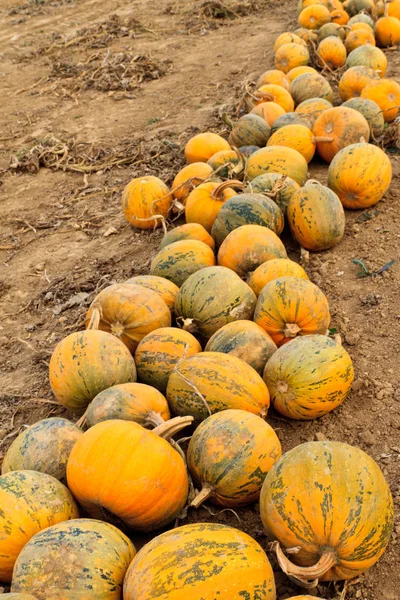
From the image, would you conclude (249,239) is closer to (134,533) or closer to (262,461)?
(262,461)

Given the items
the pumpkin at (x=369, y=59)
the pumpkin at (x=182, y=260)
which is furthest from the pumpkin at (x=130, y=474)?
the pumpkin at (x=369, y=59)

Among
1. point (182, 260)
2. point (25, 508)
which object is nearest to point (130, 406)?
point (25, 508)

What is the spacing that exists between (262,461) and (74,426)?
98 cm

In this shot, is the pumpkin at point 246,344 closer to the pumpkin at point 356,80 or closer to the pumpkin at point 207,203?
the pumpkin at point 207,203

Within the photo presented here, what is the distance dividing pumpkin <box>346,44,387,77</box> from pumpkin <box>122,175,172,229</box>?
13.9 ft

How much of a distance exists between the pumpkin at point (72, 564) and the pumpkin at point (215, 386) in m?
0.90

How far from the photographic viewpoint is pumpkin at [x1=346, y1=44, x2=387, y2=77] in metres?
8.15

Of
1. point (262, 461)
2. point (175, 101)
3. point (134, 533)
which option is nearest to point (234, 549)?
point (262, 461)

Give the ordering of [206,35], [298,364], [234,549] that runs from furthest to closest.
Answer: [206,35] < [298,364] < [234,549]

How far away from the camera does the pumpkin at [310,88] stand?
7.39 meters

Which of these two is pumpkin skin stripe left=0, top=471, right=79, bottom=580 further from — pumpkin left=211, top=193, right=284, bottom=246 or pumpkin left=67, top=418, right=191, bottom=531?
pumpkin left=211, top=193, right=284, bottom=246

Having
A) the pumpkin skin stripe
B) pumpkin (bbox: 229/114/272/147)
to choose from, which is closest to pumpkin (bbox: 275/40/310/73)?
pumpkin (bbox: 229/114/272/147)

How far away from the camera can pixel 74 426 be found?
9.90 ft

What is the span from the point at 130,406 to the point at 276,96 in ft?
17.6
